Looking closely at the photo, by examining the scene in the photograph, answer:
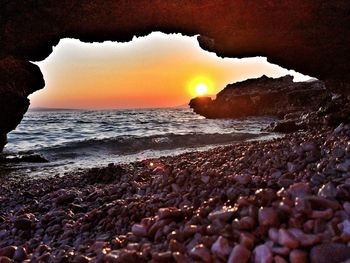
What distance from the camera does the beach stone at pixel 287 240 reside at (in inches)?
115

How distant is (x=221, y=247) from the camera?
3.06 m

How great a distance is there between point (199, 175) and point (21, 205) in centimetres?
292

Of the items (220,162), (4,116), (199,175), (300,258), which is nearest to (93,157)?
(4,116)

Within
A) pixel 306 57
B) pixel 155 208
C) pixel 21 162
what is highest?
pixel 306 57

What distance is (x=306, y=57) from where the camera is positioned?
10078mm

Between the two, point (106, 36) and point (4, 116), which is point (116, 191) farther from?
point (4, 116)

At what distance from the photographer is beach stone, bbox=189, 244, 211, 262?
9.93ft

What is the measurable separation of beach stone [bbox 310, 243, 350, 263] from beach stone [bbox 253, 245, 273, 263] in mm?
276

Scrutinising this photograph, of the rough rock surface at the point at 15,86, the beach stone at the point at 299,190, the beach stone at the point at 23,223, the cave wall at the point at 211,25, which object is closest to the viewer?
Result: the beach stone at the point at 299,190

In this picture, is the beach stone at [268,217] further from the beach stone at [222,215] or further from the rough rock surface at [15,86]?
the rough rock surface at [15,86]

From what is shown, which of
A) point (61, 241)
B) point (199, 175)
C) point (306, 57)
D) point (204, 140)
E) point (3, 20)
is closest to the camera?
point (61, 241)

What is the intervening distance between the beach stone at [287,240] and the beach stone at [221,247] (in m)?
0.37

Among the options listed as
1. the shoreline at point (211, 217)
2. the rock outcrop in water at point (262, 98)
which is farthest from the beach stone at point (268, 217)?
the rock outcrop in water at point (262, 98)

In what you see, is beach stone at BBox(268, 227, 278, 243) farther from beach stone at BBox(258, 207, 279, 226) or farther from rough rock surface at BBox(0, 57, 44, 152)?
rough rock surface at BBox(0, 57, 44, 152)
